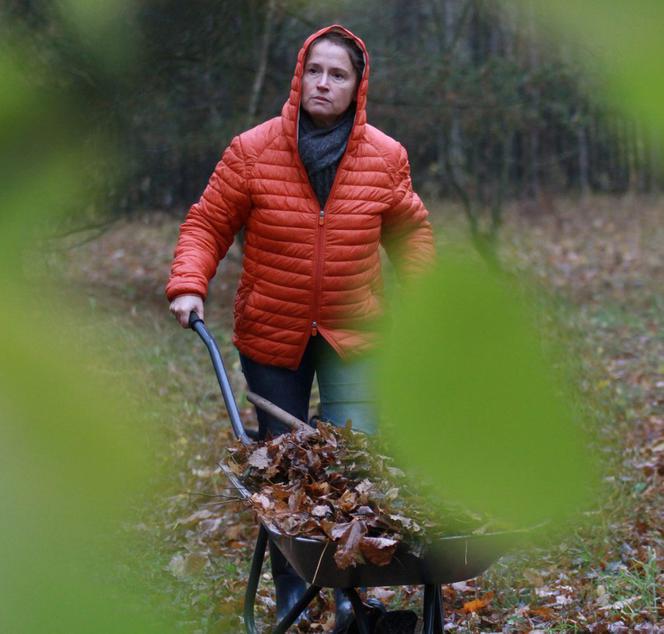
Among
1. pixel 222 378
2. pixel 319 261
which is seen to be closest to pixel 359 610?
pixel 222 378

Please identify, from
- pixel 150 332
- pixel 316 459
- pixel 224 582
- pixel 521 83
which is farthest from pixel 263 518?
pixel 521 83

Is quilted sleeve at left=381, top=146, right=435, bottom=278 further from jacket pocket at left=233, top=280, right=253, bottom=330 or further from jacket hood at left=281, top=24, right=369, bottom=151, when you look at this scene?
A: jacket pocket at left=233, top=280, right=253, bottom=330

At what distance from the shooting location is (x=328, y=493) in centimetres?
230

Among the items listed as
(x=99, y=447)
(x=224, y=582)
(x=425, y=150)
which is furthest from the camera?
(x=425, y=150)

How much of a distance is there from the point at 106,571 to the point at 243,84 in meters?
7.03

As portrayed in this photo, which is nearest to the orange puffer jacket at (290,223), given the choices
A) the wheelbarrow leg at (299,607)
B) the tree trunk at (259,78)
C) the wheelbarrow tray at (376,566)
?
the wheelbarrow leg at (299,607)

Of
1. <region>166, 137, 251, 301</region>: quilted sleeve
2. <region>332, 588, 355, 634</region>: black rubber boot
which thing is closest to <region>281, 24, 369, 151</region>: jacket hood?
<region>166, 137, 251, 301</region>: quilted sleeve

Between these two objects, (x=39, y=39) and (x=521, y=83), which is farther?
(x=521, y=83)

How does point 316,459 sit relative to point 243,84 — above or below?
below

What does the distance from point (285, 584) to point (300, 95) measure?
1558 mm

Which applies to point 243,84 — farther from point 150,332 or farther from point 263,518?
point 150,332

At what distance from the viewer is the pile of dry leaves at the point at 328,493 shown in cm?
204

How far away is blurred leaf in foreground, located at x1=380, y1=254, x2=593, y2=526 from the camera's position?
1.04 ft

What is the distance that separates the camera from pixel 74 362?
0.35 metres
